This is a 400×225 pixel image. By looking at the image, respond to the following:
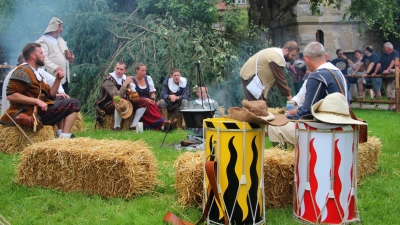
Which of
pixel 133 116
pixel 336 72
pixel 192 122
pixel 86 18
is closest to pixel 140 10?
pixel 86 18

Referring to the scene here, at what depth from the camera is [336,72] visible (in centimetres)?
405

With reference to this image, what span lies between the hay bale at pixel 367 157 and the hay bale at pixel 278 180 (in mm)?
1124

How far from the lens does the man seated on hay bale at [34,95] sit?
18.8 ft

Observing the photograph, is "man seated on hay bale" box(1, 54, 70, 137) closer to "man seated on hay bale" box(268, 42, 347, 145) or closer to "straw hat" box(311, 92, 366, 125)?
"man seated on hay bale" box(268, 42, 347, 145)

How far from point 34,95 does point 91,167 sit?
2324 millimetres

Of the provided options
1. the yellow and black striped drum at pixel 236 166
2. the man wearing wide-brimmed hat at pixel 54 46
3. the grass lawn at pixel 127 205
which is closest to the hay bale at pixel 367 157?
the grass lawn at pixel 127 205

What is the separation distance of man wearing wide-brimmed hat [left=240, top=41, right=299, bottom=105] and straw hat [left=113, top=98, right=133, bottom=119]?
2677 millimetres

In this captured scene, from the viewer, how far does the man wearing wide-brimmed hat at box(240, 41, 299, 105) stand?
6.23 m

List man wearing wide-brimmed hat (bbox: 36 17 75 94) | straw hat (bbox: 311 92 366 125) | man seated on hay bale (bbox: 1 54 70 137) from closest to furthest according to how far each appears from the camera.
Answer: straw hat (bbox: 311 92 366 125), man seated on hay bale (bbox: 1 54 70 137), man wearing wide-brimmed hat (bbox: 36 17 75 94)

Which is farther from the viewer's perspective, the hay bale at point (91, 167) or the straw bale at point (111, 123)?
the straw bale at point (111, 123)

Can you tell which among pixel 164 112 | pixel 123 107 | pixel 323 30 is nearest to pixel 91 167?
pixel 123 107

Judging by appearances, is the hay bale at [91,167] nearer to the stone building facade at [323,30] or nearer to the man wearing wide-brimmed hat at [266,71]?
the man wearing wide-brimmed hat at [266,71]

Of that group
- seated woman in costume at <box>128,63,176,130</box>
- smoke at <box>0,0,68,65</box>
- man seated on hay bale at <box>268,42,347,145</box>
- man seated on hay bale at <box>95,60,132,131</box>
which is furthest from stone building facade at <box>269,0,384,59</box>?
man seated on hay bale at <box>268,42,347,145</box>

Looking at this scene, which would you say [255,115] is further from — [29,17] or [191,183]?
[29,17]
